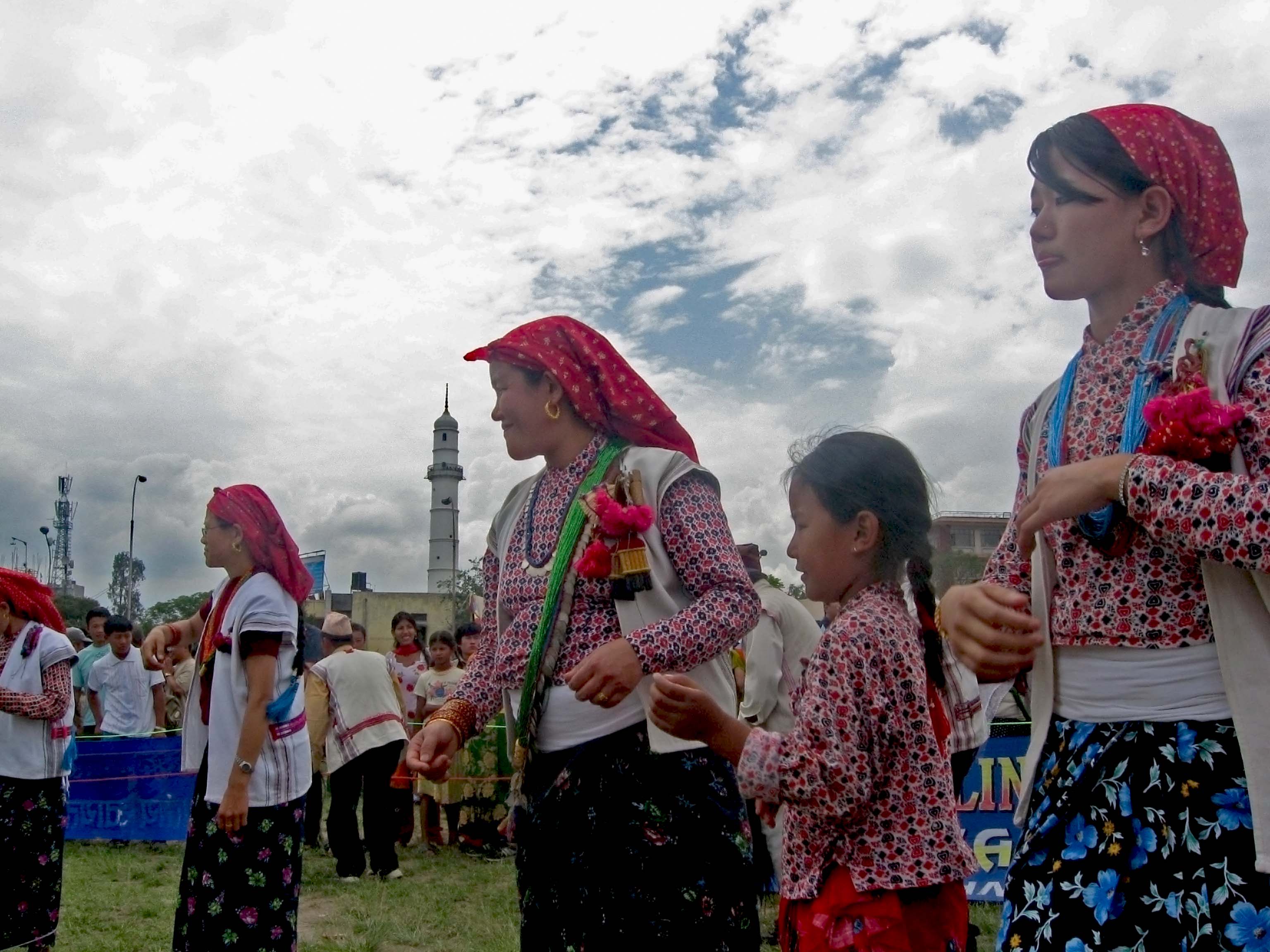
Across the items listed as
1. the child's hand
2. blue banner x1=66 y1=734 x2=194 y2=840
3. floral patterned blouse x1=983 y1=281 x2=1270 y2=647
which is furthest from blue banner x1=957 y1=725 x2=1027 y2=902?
blue banner x1=66 y1=734 x2=194 y2=840

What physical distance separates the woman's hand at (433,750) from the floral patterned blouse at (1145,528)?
1365 millimetres

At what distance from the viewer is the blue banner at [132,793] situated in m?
10.2

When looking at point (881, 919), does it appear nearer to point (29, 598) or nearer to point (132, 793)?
point (29, 598)

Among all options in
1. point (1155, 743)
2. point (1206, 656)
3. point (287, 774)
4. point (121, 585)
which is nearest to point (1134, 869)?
point (1155, 743)

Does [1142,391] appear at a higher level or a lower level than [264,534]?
lower

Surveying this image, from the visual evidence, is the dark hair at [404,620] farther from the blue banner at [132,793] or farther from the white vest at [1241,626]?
the white vest at [1241,626]

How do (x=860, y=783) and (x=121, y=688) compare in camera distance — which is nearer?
(x=860, y=783)

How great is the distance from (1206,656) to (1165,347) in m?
0.47

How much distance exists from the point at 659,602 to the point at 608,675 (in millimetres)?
345

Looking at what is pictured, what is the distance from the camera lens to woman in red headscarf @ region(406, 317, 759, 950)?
2588mm

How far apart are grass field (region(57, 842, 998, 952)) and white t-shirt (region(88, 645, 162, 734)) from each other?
58.8 inches

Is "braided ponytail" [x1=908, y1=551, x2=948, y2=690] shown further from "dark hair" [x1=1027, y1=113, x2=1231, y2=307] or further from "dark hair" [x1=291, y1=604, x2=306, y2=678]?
"dark hair" [x1=291, y1=604, x2=306, y2=678]

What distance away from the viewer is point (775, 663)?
608 centimetres

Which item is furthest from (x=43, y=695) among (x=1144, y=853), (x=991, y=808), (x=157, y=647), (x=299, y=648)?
(x=1144, y=853)
